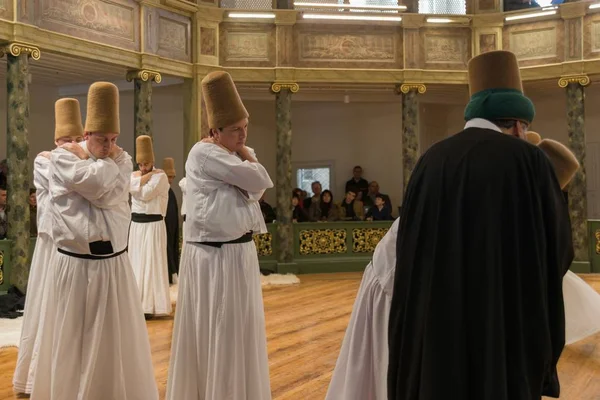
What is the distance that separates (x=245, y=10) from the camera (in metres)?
10.1

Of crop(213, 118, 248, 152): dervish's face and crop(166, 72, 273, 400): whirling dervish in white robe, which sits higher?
crop(213, 118, 248, 152): dervish's face

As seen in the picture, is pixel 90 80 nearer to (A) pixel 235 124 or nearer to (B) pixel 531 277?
(A) pixel 235 124

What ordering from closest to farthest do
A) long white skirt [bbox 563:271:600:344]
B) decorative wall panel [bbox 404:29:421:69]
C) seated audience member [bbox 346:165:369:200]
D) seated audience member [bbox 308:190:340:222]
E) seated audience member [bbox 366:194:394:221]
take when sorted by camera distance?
long white skirt [bbox 563:271:600:344] → decorative wall panel [bbox 404:29:421:69] → seated audience member [bbox 366:194:394:221] → seated audience member [bbox 308:190:340:222] → seated audience member [bbox 346:165:369:200]

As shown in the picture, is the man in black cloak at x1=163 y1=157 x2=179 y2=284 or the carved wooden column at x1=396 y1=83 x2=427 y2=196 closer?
the man in black cloak at x1=163 y1=157 x2=179 y2=284

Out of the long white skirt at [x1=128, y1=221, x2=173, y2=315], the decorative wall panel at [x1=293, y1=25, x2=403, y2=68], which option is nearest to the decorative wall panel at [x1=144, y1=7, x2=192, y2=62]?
the decorative wall panel at [x1=293, y1=25, x2=403, y2=68]

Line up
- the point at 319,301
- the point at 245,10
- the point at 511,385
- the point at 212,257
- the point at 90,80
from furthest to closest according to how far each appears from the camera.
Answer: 1. the point at 90,80
2. the point at 245,10
3. the point at 319,301
4. the point at 212,257
5. the point at 511,385

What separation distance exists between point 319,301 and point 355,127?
620cm

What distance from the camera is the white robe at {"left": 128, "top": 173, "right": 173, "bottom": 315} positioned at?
670 centimetres

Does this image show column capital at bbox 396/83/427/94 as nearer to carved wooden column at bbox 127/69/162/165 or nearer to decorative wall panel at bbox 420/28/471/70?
decorative wall panel at bbox 420/28/471/70

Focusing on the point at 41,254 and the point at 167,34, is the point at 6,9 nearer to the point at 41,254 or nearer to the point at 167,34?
the point at 167,34

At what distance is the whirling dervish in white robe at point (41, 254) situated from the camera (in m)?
4.12

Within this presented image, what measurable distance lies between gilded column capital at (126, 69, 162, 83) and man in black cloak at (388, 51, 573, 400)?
7547 mm

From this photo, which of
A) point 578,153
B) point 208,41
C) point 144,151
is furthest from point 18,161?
point 578,153

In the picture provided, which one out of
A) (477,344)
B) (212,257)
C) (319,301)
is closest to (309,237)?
(319,301)
